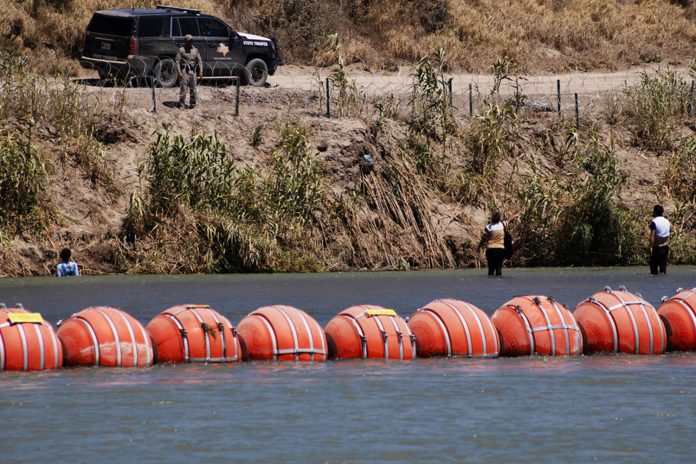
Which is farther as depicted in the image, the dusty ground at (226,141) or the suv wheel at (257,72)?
the suv wheel at (257,72)

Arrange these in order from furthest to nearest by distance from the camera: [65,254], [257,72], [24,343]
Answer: [257,72] < [65,254] < [24,343]

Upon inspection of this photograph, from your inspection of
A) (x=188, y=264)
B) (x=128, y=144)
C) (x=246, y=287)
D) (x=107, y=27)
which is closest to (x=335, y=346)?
(x=246, y=287)

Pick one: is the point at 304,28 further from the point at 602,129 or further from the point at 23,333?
the point at 23,333

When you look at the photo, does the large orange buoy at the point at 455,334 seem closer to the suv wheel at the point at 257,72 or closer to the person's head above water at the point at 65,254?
the person's head above water at the point at 65,254

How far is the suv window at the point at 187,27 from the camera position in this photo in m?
37.0

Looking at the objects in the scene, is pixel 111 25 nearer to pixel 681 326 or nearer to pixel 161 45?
pixel 161 45

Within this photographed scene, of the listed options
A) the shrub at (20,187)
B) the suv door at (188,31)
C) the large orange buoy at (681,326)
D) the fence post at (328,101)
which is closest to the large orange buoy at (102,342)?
the large orange buoy at (681,326)

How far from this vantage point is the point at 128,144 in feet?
110

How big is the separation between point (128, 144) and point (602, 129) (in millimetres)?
12860

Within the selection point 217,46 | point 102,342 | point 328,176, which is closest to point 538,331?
point 102,342

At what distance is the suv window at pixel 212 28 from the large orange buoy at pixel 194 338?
20.3m

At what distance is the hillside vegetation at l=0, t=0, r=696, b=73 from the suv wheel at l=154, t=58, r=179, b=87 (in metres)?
7.63

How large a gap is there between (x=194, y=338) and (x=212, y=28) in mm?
20725

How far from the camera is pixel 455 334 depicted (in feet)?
63.2
